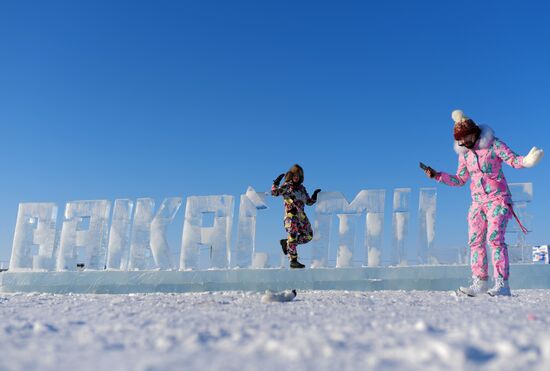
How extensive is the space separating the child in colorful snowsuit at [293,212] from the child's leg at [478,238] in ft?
8.96

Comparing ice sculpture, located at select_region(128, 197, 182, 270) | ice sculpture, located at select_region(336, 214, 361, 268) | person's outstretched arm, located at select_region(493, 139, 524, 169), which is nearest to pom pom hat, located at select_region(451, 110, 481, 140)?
person's outstretched arm, located at select_region(493, 139, 524, 169)

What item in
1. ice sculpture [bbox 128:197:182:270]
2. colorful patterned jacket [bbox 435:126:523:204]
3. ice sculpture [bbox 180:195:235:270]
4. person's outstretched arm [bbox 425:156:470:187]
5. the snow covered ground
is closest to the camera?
the snow covered ground

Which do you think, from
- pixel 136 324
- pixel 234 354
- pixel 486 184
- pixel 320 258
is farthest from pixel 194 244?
pixel 234 354

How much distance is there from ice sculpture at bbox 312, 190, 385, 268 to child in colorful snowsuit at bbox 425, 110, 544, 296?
227cm

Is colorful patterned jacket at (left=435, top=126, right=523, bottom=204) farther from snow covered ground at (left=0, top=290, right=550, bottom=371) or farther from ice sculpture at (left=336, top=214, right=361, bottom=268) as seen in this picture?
ice sculpture at (left=336, top=214, right=361, bottom=268)

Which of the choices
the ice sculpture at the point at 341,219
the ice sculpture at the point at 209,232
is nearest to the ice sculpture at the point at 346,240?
the ice sculpture at the point at 341,219

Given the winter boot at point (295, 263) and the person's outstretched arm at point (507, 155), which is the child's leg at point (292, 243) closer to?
the winter boot at point (295, 263)

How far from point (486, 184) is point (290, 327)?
137 inches

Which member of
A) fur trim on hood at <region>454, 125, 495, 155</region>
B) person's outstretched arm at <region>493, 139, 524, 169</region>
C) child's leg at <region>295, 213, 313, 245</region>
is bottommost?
child's leg at <region>295, 213, 313, 245</region>

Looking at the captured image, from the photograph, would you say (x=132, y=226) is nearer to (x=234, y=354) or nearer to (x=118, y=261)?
(x=118, y=261)

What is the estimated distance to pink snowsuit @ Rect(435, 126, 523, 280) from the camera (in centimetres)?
468

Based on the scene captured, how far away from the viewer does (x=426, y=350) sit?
5.07ft

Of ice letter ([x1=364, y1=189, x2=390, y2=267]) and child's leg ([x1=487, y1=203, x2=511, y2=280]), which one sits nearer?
child's leg ([x1=487, y1=203, x2=511, y2=280])

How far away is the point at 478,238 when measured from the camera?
4.88m
